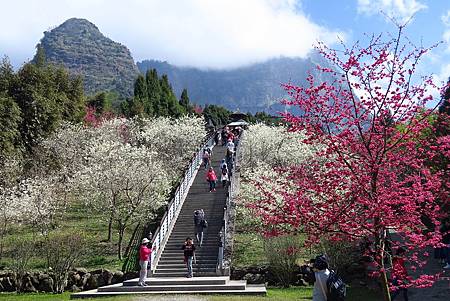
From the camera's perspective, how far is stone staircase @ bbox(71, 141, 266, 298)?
18.2 metres

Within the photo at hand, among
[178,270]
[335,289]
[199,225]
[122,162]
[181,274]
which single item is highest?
[122,162]

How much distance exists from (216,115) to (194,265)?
191 feet

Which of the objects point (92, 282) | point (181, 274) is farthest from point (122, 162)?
point (181, 274)

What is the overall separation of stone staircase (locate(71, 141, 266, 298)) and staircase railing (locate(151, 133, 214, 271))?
0.69ft

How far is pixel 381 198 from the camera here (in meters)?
9.01

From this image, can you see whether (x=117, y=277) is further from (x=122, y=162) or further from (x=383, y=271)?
(x=383, y=271)

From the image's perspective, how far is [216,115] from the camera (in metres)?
78.8

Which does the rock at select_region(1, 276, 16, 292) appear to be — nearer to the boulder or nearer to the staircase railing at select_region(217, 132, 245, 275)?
the boulder

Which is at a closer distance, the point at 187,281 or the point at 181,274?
the point at 187,281

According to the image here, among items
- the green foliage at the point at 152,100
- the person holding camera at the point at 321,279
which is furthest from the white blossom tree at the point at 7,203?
the green foliage at the point at 152,100

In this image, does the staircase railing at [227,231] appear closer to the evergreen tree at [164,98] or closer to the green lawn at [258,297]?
the green lawn at [258,297]

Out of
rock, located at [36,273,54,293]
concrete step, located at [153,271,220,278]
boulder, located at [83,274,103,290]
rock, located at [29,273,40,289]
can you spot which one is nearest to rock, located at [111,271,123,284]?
boulder, located at [83,274,103,290]

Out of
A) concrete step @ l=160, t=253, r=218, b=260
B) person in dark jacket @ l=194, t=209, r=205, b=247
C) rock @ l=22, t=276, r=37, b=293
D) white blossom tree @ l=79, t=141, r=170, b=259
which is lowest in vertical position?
rock @ l=22, t=276, r=37, b=293

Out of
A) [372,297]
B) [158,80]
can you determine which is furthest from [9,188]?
[158,80]
